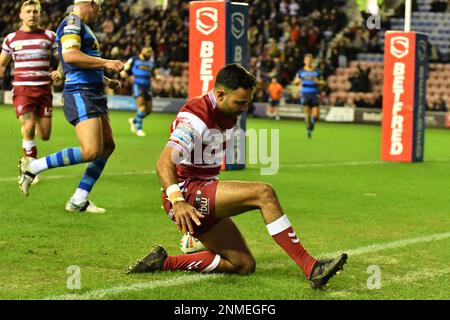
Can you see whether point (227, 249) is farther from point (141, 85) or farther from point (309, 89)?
point (309, 89)

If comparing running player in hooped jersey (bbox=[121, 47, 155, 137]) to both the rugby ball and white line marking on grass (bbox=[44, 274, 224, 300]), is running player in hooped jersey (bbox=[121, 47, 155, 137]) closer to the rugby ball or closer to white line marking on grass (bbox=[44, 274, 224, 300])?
the rugby ball

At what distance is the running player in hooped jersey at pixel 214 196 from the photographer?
5805 millimetres

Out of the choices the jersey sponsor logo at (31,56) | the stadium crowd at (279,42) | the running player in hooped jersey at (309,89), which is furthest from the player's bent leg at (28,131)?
the stadium crowd at (279,42)

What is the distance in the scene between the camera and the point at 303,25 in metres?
33.5

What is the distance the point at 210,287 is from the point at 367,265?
150 centimetres

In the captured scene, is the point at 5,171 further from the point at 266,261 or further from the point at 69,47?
the point at 266,261

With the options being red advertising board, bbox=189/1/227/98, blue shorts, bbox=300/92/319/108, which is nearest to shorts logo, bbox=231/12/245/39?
red advertising board, bbox=189/1/227/98

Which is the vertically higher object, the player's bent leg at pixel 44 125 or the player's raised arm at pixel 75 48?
the player's raised arm at pixel 75 48

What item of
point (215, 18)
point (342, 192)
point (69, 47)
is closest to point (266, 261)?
point (69, 47)

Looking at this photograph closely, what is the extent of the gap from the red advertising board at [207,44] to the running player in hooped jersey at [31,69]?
3.36 m

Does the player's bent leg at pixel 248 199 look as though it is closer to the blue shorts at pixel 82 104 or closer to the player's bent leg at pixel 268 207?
the player's bent leg at pixel 268 207

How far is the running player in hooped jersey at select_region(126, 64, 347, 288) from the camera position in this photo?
5805mm

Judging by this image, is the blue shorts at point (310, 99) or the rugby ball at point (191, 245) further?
the blue shorts at point (310, 99)

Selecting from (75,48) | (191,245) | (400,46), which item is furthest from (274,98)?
(191,245)
